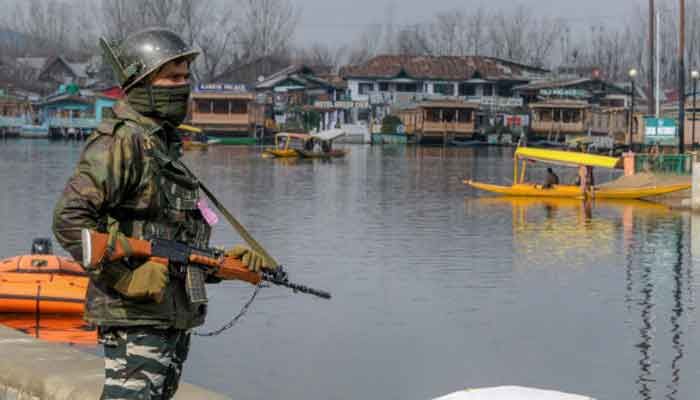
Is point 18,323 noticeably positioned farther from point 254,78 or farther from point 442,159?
point 254,78

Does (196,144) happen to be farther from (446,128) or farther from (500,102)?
(500,102)

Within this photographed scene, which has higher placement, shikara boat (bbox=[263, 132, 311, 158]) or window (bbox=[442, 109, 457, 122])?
window (bbox=[442, 109, 457, 122])

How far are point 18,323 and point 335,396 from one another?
489cm

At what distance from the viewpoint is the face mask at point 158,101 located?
15.3ft

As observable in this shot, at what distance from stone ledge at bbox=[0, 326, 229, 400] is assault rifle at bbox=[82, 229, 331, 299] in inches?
72.8

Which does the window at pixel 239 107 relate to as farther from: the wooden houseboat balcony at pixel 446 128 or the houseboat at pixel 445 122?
the wooden houseboat balcony at pixel 446 128

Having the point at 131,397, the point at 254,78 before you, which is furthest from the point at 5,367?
the point at 254,78

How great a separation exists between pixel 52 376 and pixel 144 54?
2610mm

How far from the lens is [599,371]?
1414 cm

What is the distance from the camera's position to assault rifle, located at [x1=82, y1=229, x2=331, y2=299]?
4.23m

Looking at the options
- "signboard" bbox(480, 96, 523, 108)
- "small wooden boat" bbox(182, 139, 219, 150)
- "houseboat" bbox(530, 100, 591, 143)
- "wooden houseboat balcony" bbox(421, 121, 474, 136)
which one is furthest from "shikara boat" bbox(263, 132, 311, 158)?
"signboard" bbox(480, 96, 523, 108)

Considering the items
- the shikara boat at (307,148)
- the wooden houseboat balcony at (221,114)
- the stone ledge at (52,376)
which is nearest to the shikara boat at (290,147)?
the shikara boat at (307,148)

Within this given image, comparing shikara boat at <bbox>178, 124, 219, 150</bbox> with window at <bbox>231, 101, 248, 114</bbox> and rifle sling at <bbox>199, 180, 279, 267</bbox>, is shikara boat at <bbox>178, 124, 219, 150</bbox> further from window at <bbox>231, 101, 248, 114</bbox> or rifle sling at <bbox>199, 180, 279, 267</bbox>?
rifle sling at <bbox>199, 180, 279, 267</bbox>

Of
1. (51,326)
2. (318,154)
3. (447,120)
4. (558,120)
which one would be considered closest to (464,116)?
(447,120)
